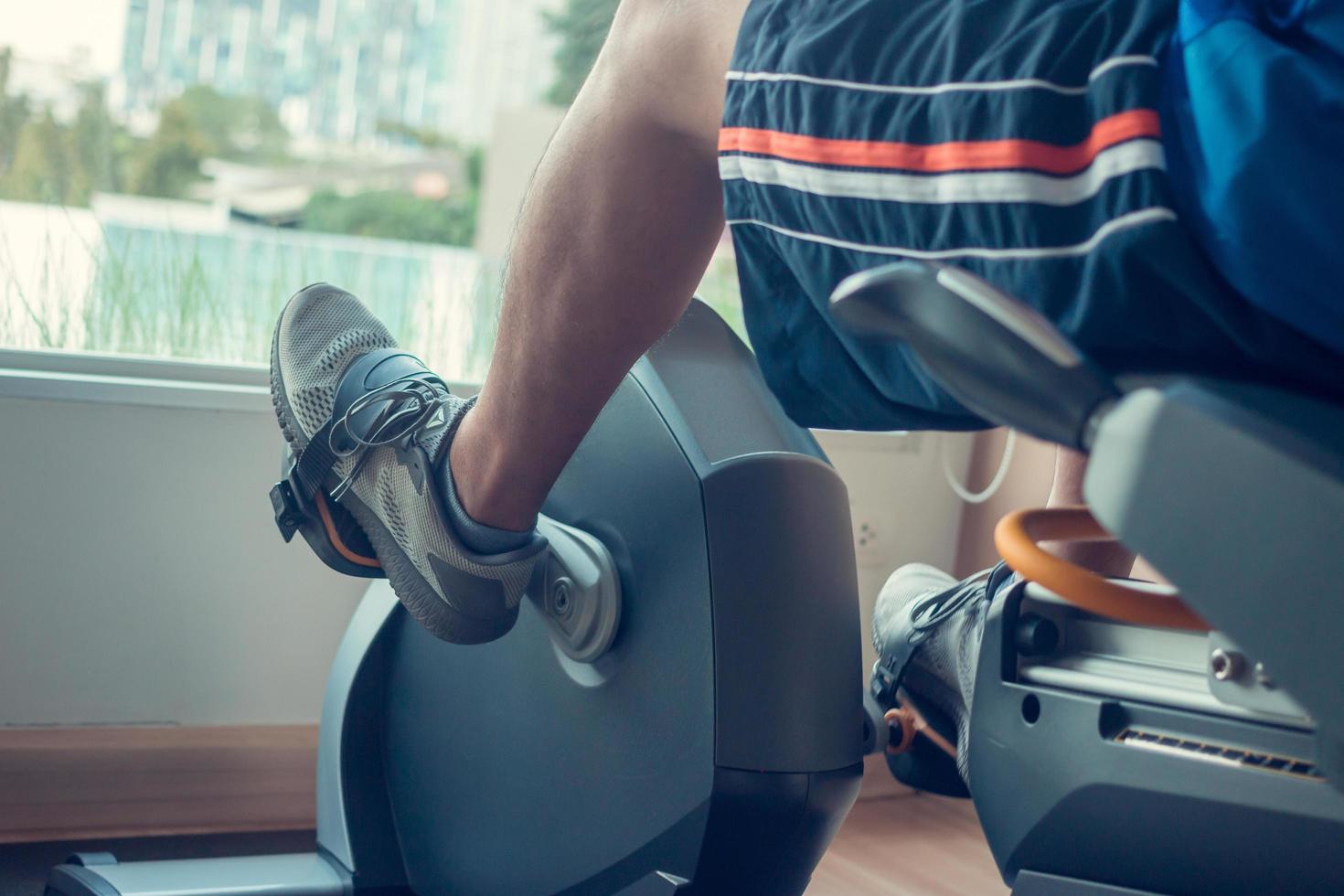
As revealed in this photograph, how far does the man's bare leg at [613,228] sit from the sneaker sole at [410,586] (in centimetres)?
16

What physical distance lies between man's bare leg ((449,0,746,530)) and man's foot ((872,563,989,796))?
0.33 m

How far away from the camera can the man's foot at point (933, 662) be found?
949 millimetres

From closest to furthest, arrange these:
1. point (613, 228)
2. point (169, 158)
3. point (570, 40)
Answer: point (613, 228), point (169, 158), point (570, 40)

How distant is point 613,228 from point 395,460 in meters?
0.35

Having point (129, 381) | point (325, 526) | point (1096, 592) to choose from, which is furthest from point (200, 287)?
point (1096, 592)

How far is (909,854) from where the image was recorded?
1.68 m

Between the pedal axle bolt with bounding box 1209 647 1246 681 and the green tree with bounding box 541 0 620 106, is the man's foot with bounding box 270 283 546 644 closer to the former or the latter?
the pedal axle bolt with bounding box 1209 647 1246 681

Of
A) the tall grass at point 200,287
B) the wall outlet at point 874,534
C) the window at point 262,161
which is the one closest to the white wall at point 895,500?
the wall outlet at point 874,534

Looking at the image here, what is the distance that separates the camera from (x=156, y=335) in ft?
5.40

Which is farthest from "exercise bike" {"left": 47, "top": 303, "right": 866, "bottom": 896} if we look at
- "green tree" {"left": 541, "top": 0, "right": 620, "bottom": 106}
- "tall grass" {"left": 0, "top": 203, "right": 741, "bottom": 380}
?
"green tree" {"left": 541, "top": 0, "right": 620, "bottom": 106}

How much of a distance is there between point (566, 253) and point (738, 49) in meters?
0.23

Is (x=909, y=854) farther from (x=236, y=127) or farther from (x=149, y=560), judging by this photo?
(x=236, y=127)

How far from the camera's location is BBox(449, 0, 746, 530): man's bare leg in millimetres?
752

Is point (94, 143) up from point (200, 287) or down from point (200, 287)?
up
